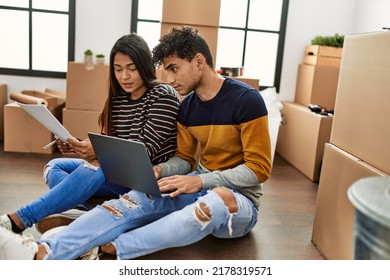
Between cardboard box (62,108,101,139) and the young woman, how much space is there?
32.7 inches

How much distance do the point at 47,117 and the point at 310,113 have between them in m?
1.45

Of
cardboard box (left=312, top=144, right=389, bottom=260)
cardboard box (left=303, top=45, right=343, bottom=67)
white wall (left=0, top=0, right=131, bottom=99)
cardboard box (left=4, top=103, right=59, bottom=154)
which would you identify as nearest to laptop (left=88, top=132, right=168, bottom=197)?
cardboard box (left=312, top=144, right=389, bottom=260)

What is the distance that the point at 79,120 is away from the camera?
2.18 meters

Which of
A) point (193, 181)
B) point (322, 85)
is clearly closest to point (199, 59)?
point (193, 181)

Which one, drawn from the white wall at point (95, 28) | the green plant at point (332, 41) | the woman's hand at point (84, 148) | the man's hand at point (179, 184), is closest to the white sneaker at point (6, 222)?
the woman's hand at point (84, 148)

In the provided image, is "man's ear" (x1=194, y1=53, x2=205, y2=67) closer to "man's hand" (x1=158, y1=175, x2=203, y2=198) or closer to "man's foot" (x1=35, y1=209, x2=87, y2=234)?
"man's hand" (x1=158, y1=175, x2=203, y2=198)

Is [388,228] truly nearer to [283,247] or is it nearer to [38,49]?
[283,247]

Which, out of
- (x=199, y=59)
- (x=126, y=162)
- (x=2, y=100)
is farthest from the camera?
(x=2, y=100)

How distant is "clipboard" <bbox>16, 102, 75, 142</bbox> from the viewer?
1104 mm

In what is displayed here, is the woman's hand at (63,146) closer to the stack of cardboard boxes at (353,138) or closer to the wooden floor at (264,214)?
the wooden floor at (264,214)

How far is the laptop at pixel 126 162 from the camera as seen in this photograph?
92 cm

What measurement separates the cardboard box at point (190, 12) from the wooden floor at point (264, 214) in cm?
87

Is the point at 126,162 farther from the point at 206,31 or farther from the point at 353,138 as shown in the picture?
the point at 206,31
